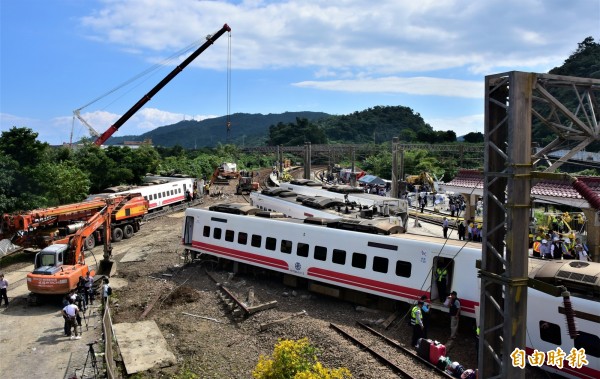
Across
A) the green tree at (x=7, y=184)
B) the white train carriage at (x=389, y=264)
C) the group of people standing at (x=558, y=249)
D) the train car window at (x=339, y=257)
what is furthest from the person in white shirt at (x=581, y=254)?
the green tree at (x=7, y=184)

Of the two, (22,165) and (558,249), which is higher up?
(22,165)

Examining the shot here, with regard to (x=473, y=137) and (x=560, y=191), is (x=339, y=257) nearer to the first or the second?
(x=560, y=191)

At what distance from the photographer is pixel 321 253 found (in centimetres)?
1759

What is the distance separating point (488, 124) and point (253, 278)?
15.3 metres

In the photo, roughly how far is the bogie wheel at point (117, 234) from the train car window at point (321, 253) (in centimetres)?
1648

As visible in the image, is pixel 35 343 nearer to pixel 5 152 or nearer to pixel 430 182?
pixel 5 152

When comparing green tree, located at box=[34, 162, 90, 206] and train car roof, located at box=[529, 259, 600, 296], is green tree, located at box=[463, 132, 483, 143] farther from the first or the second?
train car roof, located at box=[529, 259, 600, 296]

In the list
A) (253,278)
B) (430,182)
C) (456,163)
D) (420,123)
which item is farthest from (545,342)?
(420,123)

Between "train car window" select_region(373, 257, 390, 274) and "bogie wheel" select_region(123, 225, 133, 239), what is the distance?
19.6 meters

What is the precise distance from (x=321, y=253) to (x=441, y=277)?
4.75 meters

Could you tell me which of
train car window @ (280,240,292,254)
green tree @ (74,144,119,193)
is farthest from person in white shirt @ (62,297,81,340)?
green tree @ (74,144,119,193)

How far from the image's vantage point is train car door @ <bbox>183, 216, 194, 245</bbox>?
2312 centimetres

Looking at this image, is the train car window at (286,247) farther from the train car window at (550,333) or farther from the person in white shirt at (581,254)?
the person in white shirt at (581,254)

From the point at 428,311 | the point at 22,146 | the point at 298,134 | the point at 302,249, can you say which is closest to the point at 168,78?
the point at 22,146
